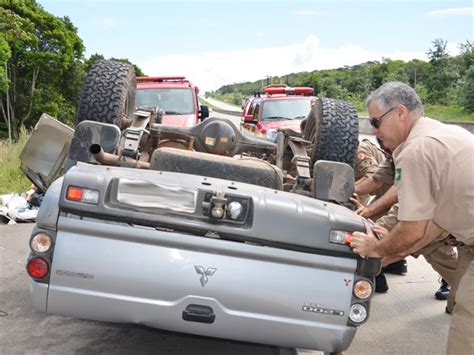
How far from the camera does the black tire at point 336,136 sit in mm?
4551

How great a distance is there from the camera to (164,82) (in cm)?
1141

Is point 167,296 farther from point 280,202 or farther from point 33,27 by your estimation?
point 33,27

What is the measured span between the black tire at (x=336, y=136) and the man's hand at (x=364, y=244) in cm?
173

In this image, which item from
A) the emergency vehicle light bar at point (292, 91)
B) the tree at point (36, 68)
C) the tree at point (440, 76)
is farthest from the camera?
the tree at point (440, 76)

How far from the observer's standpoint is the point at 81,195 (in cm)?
279

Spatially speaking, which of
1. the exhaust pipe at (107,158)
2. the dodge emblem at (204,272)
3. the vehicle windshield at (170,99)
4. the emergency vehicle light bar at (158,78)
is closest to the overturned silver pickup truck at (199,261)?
the dodge emblem at (204,272)

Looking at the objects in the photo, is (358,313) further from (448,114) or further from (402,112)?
(448,114)

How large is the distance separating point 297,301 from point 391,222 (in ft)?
4.40

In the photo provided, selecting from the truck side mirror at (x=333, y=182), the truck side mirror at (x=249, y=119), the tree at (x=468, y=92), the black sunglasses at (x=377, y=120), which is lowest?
the tree at (x=468, y=92)

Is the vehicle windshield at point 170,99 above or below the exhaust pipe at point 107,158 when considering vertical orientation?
below

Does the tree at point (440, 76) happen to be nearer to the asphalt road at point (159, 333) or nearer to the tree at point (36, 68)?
the tree at point (36, 68)

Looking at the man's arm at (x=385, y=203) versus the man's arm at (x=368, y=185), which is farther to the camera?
the man's arm at (x=368, y=185)

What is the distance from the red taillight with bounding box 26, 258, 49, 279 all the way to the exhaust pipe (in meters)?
1.11

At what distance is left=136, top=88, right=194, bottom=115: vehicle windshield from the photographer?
10367mm
